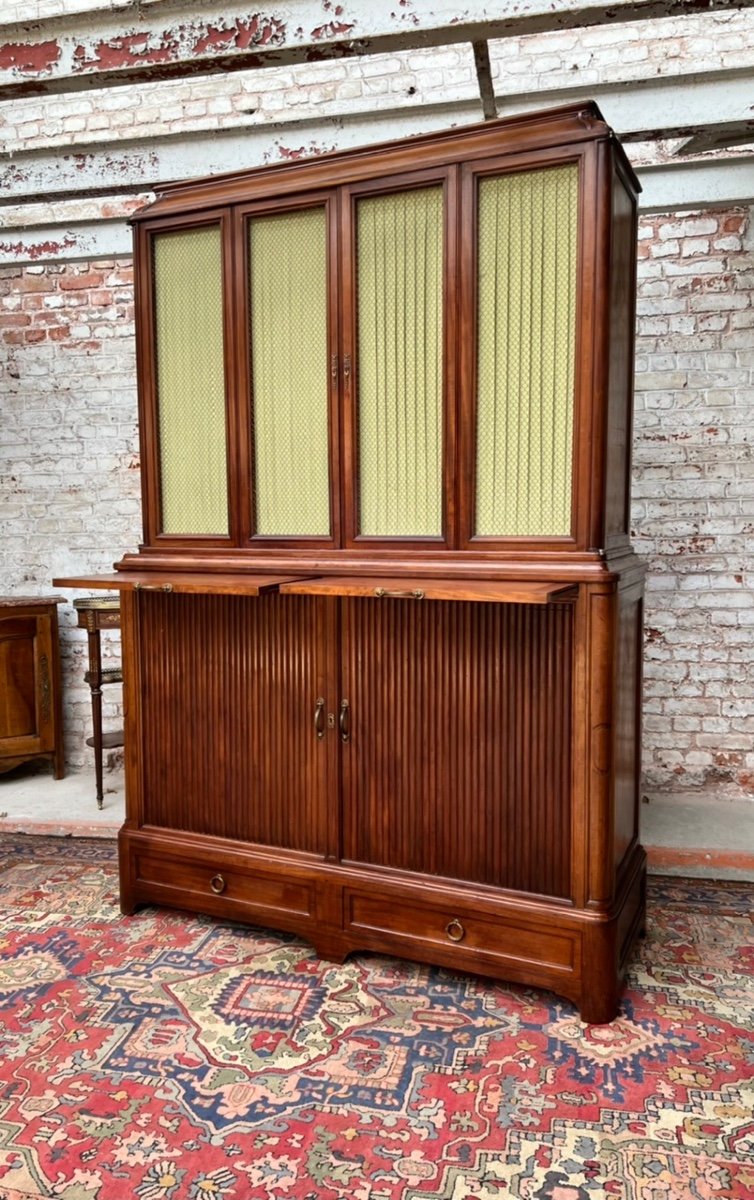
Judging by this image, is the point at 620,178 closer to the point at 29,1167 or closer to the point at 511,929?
the point at 511,929

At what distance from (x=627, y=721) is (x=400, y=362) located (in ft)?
4.50

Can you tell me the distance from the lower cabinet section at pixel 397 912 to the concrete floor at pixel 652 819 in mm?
631

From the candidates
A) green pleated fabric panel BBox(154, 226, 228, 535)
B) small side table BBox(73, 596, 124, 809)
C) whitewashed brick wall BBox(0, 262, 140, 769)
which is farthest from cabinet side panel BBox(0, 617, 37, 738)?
green pleated fabric panel BBox(154, 226, 228, 535)

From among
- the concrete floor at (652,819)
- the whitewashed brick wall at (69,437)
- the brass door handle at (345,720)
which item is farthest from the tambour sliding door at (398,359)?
the whitewashed brick wall at (69,437)

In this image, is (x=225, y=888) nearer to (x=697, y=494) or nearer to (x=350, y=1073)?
(x=350, y=1073)

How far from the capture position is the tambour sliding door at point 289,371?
9.25 ft

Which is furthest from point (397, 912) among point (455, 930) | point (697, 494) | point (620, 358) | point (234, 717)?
point (697, 494)

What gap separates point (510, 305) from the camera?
256 cm

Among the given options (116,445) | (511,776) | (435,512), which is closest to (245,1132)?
(511,776)

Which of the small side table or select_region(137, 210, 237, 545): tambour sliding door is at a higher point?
select_region(137, 210, 237, 545): tambour sliding door

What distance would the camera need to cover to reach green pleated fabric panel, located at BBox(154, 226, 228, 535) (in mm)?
3004

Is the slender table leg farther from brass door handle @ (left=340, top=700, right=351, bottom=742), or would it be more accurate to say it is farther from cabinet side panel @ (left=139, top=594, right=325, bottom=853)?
brass door handle @ (left=340, top=700, right=351, bottom=742)

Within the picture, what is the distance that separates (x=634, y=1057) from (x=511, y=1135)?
48 cm

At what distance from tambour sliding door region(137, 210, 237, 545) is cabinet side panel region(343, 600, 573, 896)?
727 millimetres
